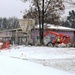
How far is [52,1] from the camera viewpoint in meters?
50.6

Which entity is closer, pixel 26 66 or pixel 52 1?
pixel 26 66

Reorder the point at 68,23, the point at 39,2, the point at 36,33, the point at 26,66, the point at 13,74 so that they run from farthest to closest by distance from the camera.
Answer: the point at 68,23, the point at 36,33, the point at 39,2, the point at 26,66, the point at 13,74

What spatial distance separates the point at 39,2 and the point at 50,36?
5.95m

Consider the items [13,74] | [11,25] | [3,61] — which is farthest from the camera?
[11,25]

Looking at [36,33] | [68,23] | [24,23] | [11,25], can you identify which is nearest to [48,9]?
[24,23]

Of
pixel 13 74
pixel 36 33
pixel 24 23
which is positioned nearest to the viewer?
pixel 13 74

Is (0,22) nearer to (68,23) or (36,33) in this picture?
(68,23)

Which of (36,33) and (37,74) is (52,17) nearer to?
(36,33)

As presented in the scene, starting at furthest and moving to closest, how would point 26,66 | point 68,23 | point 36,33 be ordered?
point 68,23, point 36,33, point 26,66

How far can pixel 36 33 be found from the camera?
73188 mm

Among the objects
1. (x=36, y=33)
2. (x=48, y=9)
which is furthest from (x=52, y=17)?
(x=36, y=33)

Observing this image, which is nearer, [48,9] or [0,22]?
[48,9]

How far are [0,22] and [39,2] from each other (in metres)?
120

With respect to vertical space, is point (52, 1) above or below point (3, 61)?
above
